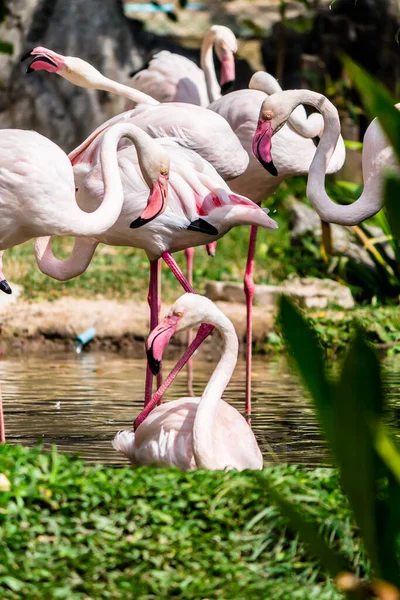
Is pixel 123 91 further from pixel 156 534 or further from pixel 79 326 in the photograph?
pixel 156 534

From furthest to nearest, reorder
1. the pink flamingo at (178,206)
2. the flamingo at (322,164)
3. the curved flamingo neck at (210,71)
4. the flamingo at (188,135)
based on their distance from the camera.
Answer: the curved flamingo neck at (210,71) → the flamingo at (188,135) → the flamingo at (322,164) → the pink flamingo at (178,206)

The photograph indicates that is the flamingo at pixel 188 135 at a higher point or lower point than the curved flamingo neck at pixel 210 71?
lower

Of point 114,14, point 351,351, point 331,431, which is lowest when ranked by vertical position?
point 331,431

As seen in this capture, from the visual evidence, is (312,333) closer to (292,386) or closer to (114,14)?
(292,386)

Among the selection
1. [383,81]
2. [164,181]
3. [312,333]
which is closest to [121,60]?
[383,81]

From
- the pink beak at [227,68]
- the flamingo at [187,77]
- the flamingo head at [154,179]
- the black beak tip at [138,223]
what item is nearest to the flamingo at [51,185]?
the flamingo head at [154,179]

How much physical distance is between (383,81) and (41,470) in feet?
33.4

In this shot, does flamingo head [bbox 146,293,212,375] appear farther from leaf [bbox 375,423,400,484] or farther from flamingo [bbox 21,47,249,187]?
leaf [bbox 375,423,400,484]

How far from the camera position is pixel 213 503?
3.03 metres

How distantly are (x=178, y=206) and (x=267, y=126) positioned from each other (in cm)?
61

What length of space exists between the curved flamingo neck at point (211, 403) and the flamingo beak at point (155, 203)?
1.89ft

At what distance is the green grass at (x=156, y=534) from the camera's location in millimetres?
2703

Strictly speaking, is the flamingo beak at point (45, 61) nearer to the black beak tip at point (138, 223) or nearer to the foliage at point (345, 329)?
the black beak tip at point (138, 223)

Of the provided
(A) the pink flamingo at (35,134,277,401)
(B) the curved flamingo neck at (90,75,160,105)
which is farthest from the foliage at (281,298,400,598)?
(B) the curved flamingo neck at (90,75,160,105)
